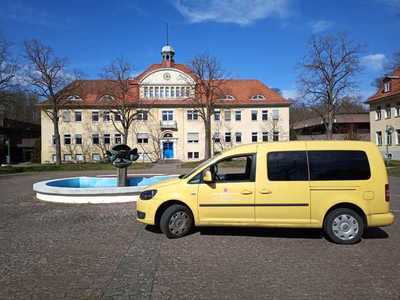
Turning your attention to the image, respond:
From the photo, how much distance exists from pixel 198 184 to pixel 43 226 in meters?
4.26

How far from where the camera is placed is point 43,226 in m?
8.30

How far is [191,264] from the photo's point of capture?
5.43 metres

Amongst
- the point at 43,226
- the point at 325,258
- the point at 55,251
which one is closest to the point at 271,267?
the point at 325,258

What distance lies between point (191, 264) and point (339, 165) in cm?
360

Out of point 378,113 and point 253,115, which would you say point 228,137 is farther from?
point 378,113

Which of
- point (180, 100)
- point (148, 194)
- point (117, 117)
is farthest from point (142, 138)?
point (148, 194)

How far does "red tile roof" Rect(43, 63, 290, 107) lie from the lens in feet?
164

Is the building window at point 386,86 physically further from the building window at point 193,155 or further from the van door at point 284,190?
the van door at point 284,190

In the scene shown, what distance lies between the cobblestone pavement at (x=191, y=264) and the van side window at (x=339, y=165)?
1.34 metres

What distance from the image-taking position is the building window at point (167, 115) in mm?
51094

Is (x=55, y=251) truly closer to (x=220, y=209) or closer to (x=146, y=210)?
(x=146, y=210)

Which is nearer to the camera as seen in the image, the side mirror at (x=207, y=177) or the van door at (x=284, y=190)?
the van door at (x=284, y=190)

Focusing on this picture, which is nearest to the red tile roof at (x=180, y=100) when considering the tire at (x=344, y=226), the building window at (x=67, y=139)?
the building window at (x=67, y=139)

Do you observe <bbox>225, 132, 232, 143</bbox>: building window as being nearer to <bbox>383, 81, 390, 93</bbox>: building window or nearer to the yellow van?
<bbox>383, 81, 390, 93</bbox>: building window
